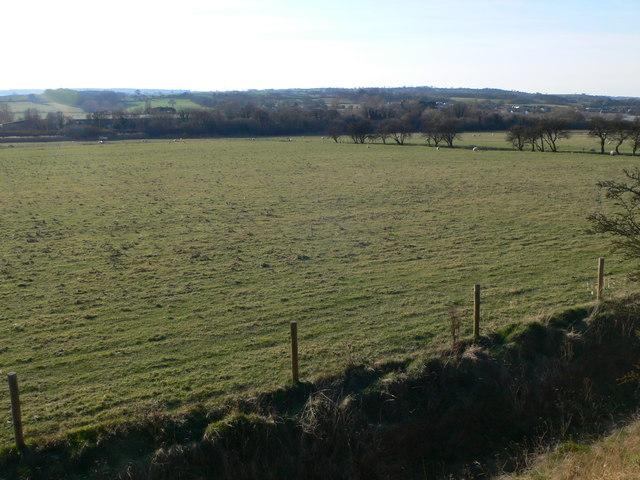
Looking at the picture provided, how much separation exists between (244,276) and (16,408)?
36.7ft

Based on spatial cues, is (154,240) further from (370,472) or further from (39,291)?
(370,472)

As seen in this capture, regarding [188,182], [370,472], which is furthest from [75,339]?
[188,182]

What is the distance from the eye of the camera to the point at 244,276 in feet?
67.2

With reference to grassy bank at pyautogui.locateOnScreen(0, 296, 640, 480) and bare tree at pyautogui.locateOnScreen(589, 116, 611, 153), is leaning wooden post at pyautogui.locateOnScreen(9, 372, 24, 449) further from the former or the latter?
bare tree at pyautogui.locateOnScreen(589, 116, 611, 153)

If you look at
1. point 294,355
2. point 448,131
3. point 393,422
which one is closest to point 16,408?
point 294,355

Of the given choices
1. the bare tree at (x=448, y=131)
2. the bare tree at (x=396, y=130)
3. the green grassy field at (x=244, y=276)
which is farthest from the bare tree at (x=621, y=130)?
the bare tree at (x=396, y=130)

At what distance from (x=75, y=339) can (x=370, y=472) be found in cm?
881

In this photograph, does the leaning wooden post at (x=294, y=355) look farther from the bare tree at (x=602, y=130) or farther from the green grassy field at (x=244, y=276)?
the bare tree at (x=602, y=130)

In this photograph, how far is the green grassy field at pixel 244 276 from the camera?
13.0m

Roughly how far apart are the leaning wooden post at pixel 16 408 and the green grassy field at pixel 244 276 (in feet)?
1.83

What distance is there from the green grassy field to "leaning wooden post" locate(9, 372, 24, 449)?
56 cm

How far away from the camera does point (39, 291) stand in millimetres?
18891

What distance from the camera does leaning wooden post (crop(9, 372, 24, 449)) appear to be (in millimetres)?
9609

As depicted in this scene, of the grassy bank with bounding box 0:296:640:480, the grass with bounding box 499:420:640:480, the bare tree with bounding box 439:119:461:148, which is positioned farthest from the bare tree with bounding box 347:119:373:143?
the grass with bounding box 499:420:640:480
